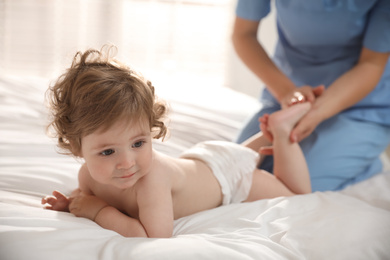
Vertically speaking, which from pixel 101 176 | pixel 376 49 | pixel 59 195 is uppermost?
pixel 376 49

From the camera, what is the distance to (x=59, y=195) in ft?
3.72

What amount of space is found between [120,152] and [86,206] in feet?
0.57

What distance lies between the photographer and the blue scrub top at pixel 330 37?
150 centimetres

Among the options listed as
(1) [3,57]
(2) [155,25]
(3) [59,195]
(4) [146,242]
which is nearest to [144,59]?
(2) [155,25]

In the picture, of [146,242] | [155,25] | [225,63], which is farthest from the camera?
[225,63]

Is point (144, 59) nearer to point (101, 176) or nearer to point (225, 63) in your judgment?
point (225, 63)

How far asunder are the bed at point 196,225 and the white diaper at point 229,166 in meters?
0.13

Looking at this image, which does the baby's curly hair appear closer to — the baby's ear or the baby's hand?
the baby's ear

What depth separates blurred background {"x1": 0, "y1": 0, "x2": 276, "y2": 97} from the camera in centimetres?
340

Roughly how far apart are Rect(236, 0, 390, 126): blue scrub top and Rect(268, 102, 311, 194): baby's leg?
0.99 feet

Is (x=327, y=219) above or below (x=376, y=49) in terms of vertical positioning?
below

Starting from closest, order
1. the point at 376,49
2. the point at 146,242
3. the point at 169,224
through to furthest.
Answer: the point at 146,242
the point at 169,224
the point at 376,49

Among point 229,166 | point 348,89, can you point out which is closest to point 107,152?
point 229,166

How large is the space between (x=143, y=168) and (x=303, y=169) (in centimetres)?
55
